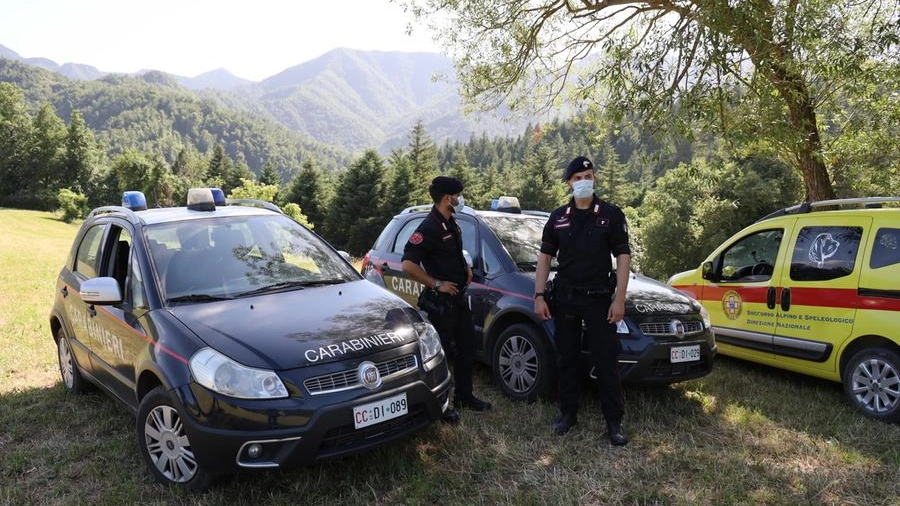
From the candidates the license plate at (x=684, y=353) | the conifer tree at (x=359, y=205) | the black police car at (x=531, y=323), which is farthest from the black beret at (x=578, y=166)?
the conifer tree at (x=359, y=205)

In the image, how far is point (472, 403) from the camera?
441cm

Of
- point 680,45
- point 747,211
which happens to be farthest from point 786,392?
point 747,211

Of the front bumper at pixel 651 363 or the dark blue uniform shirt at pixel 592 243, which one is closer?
the dark blue uniform shirt at pixel 592 243

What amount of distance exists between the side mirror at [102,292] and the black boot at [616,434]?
3.31 meters

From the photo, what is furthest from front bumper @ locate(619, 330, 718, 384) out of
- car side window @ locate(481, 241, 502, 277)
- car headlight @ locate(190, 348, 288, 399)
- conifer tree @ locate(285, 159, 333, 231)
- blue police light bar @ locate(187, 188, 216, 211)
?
conifer tree @ locate(285, 159, 333, 231)

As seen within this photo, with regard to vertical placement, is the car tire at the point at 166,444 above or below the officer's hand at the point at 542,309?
below

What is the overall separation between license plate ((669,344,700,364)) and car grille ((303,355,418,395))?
218 cm

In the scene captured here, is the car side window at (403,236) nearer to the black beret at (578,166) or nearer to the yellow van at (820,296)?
the black beret at (578,166)

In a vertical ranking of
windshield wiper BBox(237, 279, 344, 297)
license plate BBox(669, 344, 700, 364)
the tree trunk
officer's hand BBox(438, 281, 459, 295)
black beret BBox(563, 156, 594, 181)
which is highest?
the tree trunk

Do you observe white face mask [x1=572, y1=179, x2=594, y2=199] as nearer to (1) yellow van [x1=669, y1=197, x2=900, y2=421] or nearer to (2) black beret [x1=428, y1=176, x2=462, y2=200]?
(2) black beret [x1=428, y1=176, x2=462, y2=200]

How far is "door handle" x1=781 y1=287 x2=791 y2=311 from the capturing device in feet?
16.7

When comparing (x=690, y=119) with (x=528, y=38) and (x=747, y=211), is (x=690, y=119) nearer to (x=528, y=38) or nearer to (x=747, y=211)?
(x=528, y=38)

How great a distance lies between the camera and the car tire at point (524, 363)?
4395mm

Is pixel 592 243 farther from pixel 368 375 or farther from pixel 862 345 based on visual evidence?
pixel 862 345
